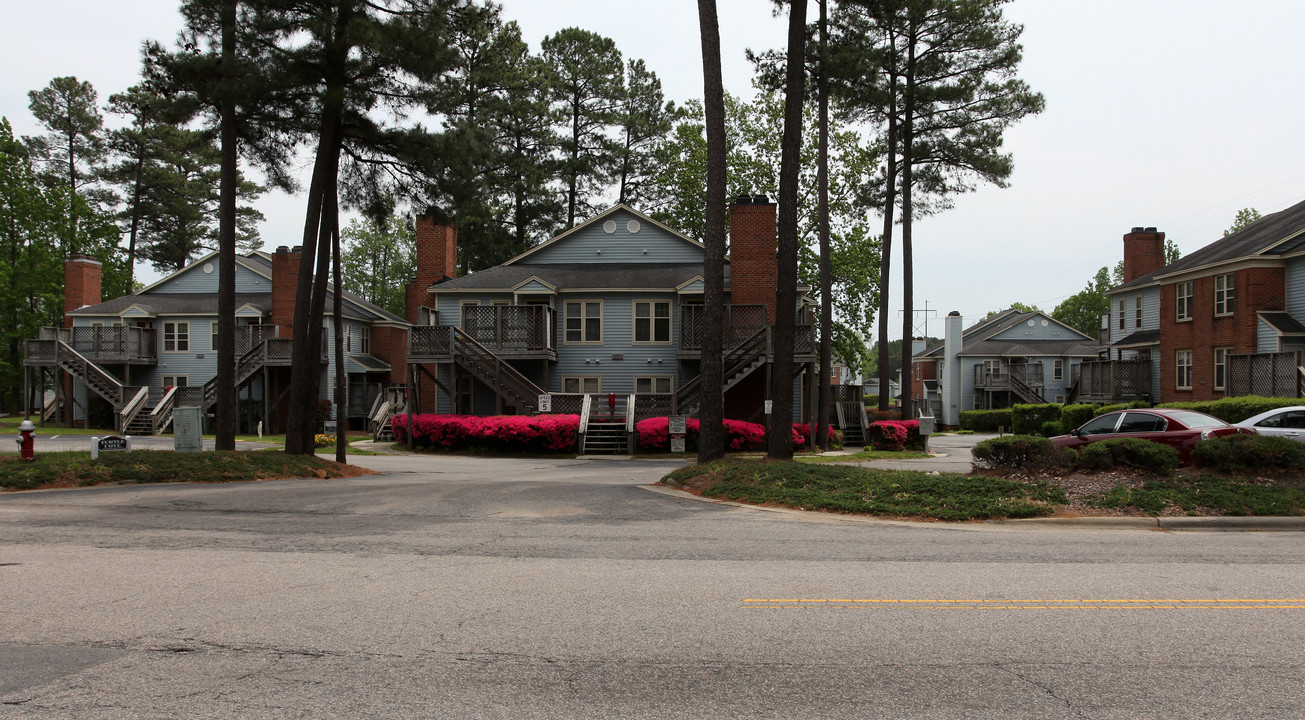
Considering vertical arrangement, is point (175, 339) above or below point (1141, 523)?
above

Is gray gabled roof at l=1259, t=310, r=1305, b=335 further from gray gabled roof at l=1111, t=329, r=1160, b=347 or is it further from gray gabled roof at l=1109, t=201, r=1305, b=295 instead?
gray gabled roof at l=1111, t=329, r=1160, b=347

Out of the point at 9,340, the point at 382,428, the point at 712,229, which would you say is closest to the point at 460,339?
the point at 382,428

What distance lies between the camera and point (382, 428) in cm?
3641

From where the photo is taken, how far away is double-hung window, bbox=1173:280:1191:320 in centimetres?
3606

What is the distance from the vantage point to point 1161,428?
18.5 meters

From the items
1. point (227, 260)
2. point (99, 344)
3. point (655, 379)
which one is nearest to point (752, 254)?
point (655, 379)

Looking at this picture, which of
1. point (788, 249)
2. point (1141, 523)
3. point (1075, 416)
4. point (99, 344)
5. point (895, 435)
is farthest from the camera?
point (99, 344)

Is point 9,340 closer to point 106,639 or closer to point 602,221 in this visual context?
point 602,221

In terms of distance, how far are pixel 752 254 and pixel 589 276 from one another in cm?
717

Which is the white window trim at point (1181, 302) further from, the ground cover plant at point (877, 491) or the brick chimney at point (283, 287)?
the brick chimney at point (283, 287)

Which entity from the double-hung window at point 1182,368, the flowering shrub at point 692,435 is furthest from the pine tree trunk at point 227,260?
the double-hung window at point 1182,368

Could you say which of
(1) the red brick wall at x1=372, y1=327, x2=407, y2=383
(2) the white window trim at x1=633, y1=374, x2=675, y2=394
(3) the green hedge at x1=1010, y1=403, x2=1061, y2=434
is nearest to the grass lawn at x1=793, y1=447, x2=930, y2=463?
(2) the white window trim at x1=633, y1=374, x2=675, y2=394

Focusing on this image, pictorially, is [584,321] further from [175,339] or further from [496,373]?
[175,339]

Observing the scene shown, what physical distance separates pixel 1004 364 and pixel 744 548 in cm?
5552
